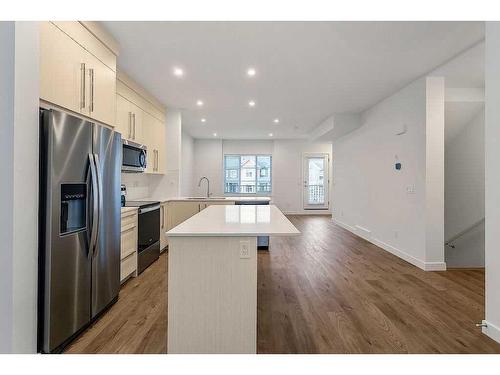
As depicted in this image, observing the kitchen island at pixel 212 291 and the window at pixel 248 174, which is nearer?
the kitchen island at pixel 212 291

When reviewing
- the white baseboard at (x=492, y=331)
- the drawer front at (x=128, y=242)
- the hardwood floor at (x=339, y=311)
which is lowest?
the hardwood floor at (x=339, y=311)

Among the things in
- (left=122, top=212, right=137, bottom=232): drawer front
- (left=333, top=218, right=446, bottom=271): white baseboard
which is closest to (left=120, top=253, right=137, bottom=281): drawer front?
(left=122, top=212, right=137, bottom=232): drawer front

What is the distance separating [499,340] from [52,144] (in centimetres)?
351

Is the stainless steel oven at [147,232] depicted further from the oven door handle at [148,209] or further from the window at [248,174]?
the window at [248,174]

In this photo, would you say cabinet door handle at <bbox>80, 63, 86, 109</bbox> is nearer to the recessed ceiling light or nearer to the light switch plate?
the recessed ceiling light

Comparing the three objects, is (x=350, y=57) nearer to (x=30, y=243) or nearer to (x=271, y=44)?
(x=271, y=44)

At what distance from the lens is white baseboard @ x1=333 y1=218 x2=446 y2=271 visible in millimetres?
A: 3742

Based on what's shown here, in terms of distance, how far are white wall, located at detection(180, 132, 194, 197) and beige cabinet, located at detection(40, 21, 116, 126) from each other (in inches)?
203

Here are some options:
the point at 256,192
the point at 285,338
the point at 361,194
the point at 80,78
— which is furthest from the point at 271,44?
the point at 256,192

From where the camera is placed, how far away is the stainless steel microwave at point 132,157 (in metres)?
3.46

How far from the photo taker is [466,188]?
438cm

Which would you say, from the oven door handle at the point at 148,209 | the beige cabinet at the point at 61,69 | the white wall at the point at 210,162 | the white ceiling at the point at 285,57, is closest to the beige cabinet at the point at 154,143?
the white ceiling at the point at 285,57

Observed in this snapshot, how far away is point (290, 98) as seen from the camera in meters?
4.89

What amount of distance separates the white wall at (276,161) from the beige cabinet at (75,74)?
682 centimetres
